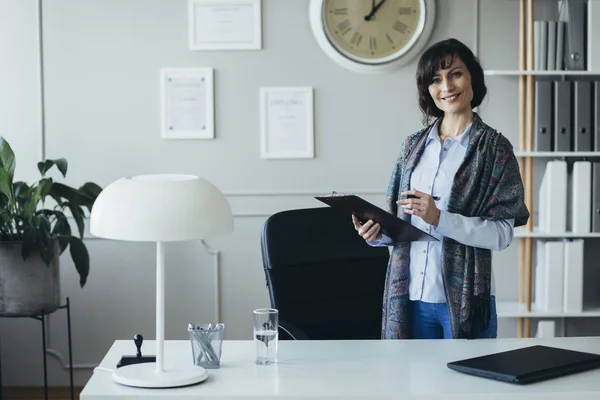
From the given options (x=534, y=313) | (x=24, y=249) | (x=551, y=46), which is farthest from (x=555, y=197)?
(x=24, y=249)

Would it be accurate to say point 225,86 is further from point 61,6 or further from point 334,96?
point 61,6

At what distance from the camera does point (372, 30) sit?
144 inches

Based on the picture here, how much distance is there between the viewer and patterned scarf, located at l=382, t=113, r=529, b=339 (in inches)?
87.1

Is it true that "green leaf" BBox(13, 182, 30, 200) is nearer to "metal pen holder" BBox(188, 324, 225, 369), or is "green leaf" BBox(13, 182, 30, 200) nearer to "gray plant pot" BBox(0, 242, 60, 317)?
"gray plant pot" BBox(0, 242, 60, 317)

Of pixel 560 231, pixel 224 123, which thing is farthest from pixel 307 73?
pixel 560 231

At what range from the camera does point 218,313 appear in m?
3.75

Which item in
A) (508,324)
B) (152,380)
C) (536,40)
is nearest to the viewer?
(152,380)

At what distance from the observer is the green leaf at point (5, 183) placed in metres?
3.01

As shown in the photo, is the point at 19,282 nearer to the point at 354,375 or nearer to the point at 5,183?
the point at 5,183

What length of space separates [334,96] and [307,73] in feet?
0.54

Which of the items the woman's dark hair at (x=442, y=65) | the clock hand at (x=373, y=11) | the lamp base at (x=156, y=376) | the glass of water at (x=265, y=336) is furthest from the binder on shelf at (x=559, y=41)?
the lamp base at (x=156, y=376)

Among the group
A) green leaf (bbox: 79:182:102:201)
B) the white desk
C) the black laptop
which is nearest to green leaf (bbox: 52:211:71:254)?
green leaf (bbox: 79:182:102:201)

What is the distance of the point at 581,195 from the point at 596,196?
0.07m

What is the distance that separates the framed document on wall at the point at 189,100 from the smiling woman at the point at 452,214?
152 centimetres
